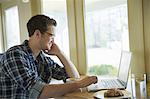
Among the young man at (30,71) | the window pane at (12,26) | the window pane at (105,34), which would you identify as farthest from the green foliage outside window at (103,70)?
the window pane at (12,26)

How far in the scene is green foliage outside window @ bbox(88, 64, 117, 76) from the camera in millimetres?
2807

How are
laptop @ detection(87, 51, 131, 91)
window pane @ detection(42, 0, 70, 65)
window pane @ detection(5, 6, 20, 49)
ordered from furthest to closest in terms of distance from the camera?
1. window pane @ detection(5, 6, 20, 49)
2. window pane @ detection(42, 0, 70, 65)
3. laptop @ detection(87, 51, 131, 91)

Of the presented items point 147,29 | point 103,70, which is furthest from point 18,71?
point 103,70

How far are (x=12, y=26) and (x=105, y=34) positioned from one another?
183 cm

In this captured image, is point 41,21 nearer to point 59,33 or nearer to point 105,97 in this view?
point 105,97

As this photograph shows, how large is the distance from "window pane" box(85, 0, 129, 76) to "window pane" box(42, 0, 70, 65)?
28cm

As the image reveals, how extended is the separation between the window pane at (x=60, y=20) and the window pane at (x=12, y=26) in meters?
0.82

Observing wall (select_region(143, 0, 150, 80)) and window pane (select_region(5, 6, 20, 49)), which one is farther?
window pane (select_region(5, 6, 20, 49))

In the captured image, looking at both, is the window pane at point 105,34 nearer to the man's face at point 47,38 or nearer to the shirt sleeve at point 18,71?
the man's face at point 47,38

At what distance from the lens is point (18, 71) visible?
1474 millimetres

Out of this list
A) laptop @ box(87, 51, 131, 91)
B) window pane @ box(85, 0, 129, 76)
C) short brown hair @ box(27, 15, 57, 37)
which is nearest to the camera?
short brown hair @ box(27, 15, 57, 37)

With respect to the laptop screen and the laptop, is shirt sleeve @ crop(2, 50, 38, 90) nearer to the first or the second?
the laptop

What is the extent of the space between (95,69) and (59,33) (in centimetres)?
63

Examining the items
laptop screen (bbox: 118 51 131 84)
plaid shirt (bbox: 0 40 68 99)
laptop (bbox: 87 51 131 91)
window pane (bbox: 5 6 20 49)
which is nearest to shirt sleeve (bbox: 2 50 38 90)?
plaid shirt (bbox: 0 40 68 99)
